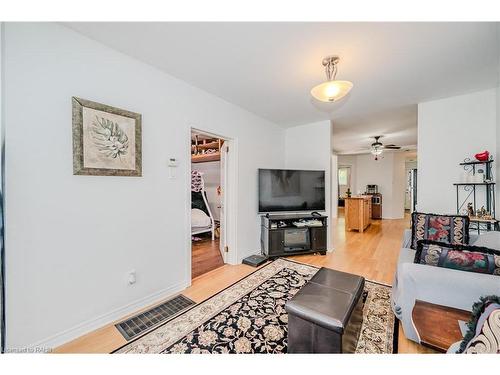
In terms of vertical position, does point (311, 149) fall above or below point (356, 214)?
above

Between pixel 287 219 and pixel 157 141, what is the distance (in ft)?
7.83

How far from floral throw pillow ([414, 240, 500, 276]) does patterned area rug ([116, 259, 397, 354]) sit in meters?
0.72

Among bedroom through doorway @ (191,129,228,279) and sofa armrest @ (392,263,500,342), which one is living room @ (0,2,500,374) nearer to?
sofa armrest @ (392,263,500,342)

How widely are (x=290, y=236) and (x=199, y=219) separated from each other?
2010 millimetres

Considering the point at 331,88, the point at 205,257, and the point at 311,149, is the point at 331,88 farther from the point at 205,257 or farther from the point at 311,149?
the point at 205,257

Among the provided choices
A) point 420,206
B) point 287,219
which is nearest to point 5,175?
point 287,219

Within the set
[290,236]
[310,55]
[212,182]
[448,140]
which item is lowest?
[290,236]

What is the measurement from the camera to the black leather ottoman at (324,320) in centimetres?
123

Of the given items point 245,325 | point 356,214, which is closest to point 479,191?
point 356,214

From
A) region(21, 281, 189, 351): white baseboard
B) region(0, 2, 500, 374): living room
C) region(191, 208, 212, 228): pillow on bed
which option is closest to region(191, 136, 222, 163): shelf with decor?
region(191, 208, 212, 228): pillow on bed

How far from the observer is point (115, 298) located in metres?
1.87

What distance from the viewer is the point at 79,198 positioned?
165cm
